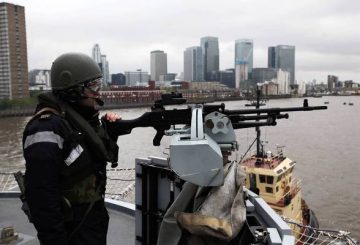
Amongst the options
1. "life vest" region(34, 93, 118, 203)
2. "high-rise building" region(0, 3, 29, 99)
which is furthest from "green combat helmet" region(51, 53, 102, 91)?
"high-rise building" region(0, 3, 29, 99)

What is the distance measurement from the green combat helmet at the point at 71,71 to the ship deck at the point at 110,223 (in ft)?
7.63

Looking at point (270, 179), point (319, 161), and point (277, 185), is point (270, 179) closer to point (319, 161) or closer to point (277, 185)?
point (277, 185)

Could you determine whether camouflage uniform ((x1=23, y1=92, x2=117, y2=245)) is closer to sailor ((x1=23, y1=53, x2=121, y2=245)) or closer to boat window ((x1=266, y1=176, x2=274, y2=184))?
sailor ((x1=23, y1=53, x2=121, y2=245))

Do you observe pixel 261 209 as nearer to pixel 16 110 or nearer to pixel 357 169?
pixel 357 169

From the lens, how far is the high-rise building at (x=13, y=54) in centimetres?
8225

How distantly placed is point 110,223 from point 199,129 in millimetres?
2823

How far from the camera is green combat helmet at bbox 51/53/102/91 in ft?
7.74

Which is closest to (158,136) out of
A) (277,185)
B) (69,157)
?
(69,157)

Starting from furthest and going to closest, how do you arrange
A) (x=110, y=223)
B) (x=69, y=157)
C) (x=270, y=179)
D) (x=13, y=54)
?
(x=13, y=54) < (x=270, y=179) < (x=110, y=223) < (x=69, y=157)

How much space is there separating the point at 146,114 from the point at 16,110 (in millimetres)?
70927

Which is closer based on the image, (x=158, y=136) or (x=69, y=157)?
(x=69, y=157)

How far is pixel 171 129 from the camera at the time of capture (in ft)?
9.30

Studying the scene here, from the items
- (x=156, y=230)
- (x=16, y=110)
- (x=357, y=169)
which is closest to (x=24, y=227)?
(x=156, y=230)

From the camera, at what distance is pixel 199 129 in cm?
230
